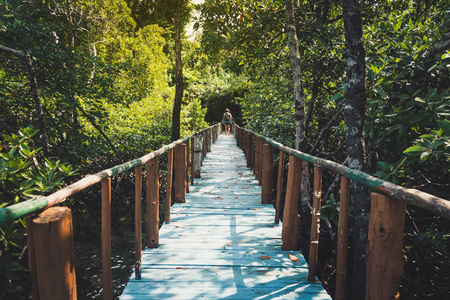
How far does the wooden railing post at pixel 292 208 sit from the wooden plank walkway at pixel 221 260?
149 millimetres

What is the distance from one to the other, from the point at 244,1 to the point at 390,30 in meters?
3.99

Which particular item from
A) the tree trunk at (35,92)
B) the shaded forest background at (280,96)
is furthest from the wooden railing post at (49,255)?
the tree trunk at (35,92)

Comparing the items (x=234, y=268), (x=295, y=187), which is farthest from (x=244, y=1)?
(x=234, y=268)

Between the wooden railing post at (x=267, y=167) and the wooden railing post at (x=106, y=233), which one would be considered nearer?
the wooden railing post at (x=106, y=233)

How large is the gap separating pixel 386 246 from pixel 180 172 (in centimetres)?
448

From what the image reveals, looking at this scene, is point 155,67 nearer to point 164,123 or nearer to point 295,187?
point 164,123

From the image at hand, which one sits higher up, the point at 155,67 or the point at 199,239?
the point at 155,67

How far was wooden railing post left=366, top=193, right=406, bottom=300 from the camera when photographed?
70.0 inches

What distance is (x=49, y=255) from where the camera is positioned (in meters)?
1.47

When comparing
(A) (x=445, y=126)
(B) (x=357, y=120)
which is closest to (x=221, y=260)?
(B) (x=357, y=120)

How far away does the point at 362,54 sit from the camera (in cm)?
352

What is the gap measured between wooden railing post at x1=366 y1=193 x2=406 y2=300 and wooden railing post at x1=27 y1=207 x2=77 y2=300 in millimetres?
1758

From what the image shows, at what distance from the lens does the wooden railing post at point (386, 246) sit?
1.78 meters

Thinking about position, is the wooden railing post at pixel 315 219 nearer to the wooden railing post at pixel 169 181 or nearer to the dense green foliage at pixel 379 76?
the dense green foliage at pixel 379 76
